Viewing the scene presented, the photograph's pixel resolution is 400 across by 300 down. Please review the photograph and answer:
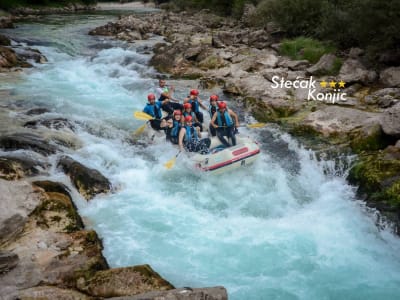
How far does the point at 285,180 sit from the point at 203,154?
1694 mm

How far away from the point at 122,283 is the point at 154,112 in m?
5.62

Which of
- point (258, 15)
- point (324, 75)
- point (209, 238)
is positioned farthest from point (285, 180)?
point (258, 15)

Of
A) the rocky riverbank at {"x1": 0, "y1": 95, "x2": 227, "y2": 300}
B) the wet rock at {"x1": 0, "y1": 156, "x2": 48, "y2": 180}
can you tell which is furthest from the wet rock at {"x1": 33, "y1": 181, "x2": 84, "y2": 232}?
the wet rock at {"x1": 0, "y1": 156, "x2": 48, "y2": 180}

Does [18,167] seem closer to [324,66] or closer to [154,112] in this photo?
[154,112]

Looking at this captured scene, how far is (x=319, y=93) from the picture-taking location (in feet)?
35.7

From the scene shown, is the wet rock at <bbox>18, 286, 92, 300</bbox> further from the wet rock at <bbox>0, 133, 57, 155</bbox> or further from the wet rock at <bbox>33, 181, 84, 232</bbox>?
the wet rock at <bbox>0, 133, 57, 155</bbox>

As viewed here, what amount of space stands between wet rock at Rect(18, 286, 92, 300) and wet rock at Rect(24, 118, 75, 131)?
532cm

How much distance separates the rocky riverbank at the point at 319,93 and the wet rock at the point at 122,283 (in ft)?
12.7

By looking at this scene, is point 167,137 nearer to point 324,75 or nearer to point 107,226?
point 107,226

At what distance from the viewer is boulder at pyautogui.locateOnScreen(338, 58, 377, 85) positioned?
1102cm

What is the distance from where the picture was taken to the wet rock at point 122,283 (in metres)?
4.18

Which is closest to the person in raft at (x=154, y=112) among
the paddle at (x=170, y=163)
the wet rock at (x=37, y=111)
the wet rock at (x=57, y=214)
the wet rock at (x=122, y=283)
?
the paddle at (x=170, y=163)

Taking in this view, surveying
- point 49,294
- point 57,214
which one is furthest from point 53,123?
point 49,294

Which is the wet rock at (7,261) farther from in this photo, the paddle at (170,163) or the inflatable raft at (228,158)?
the inflatable raft at (228,158)
